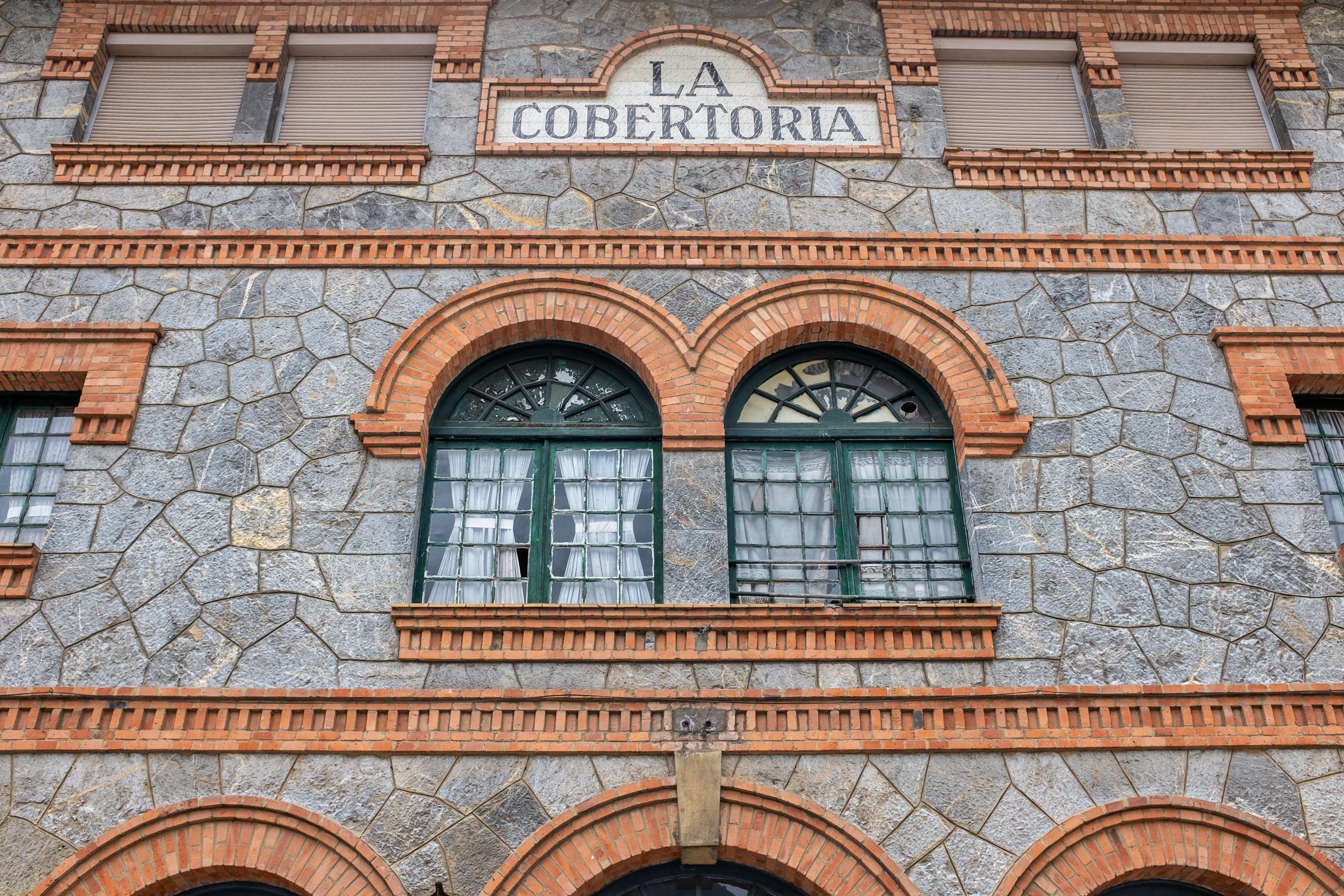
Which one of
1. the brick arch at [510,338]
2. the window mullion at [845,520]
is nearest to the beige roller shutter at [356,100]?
the brick arch at [510,338]

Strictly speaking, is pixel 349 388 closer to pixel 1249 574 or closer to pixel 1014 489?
pixel 1014 489

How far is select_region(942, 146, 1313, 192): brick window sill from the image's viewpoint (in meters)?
10.3

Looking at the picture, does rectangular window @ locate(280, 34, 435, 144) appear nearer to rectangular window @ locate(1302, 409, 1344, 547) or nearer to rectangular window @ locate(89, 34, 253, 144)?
rectangular window @ locate(89, 34, 253, 144)

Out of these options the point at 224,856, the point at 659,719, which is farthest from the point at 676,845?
the point at 224,856

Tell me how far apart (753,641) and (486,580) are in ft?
5.88

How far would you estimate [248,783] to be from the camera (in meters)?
7.73

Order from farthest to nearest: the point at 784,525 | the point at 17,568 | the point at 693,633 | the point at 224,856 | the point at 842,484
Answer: the point at 842,484 → the point at 784,525 → the point at 17,568 → the point at 693,633 → the point at 224,856

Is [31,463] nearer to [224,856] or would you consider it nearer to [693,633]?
[224,856]

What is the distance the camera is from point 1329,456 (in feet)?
31.0

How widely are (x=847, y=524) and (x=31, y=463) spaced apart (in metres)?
5.48

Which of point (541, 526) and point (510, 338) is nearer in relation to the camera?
point (541, 526)

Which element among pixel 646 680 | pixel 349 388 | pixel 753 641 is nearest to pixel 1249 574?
pixel 753 641

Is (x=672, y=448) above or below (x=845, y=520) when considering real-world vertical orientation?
above

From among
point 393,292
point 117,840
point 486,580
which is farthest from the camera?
point 393,292
